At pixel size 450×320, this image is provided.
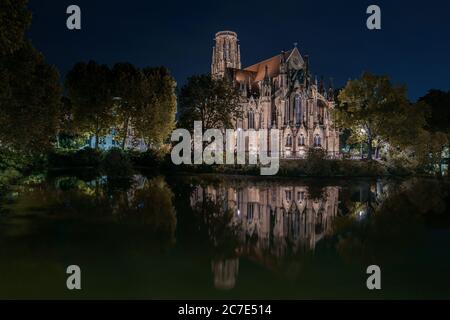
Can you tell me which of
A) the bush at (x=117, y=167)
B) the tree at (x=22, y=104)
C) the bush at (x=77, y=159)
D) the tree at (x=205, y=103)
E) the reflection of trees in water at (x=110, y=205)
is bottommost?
the reflection of trees in water at (x=110, y=205)

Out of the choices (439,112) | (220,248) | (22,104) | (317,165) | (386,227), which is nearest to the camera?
(220,248)

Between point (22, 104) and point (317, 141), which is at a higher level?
point (317, 141)

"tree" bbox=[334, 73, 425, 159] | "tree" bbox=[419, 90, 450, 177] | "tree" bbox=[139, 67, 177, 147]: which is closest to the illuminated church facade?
"tree" bbox=[139, 67, 177, 147]

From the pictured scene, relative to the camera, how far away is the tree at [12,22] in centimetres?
1547

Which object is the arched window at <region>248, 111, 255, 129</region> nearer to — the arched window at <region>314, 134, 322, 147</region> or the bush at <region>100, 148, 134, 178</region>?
the arched window at <region>314, 134, 322, 147</region>

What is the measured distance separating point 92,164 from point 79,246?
4465 centimetres

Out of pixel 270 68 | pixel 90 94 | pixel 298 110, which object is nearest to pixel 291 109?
pixel 298 110

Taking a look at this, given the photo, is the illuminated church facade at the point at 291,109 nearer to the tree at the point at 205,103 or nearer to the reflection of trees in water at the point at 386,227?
the tree at the point at 205,103

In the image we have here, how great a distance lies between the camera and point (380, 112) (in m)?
48.0

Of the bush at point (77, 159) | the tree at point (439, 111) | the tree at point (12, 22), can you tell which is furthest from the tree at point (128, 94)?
the tree at point (439, 111)

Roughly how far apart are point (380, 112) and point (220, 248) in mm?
42710

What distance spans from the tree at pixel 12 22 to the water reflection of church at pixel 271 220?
11.3 meters

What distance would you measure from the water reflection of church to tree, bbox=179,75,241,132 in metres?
22.2

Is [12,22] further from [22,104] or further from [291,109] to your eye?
[291,109]
